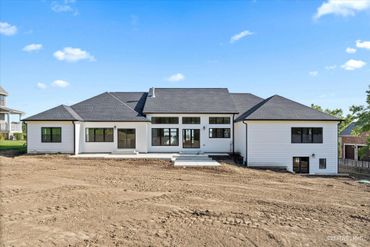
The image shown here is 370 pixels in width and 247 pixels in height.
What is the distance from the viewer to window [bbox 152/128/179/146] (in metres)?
21.8

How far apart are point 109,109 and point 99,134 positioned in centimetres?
249

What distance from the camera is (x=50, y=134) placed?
19.9 metres

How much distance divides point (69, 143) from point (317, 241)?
1868cm

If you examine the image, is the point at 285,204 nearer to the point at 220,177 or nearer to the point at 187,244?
the point at 187,244

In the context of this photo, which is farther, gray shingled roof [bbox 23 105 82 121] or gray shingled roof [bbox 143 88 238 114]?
gray shingled roof [bbox 143 88 238 114]

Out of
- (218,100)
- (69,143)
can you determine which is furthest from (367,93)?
(69,143)

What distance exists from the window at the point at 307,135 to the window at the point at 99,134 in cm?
1421

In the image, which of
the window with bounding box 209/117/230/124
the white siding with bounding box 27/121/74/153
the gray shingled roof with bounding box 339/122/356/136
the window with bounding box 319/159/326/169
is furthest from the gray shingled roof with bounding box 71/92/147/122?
the gray shingled roof with bounding box 339/122/356/136

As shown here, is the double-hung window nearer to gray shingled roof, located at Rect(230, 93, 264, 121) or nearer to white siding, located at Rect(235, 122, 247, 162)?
white siding, located at Rect(235, 122, 247, 162)

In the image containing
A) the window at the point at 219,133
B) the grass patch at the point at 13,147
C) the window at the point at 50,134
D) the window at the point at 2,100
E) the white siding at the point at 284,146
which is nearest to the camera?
the white siding at the point at 284,146

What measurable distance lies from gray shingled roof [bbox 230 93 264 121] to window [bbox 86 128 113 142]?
37.6 feet

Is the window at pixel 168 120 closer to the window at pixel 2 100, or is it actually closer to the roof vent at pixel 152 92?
the roof vent at pixel 152 92

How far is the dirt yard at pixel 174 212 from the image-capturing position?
17.7ft

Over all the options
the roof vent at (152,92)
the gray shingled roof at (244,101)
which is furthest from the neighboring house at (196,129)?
the roof vent at (152,92)
